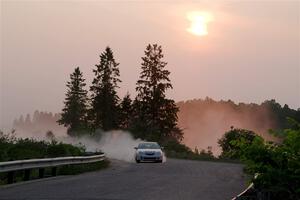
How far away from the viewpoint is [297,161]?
7.63m

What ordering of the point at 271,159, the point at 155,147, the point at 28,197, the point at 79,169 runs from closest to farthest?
the point at 271,159 < the point at 28,197 < the point at 79,169 < the point at 155,147

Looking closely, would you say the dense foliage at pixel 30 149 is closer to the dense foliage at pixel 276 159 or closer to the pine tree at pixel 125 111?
the dense foliage at pixel 276 159

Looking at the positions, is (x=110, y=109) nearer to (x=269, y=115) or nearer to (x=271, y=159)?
(x=271, y=159)

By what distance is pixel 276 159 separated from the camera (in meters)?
7.93

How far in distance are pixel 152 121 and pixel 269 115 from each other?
112 meters

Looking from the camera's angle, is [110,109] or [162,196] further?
[110,109]

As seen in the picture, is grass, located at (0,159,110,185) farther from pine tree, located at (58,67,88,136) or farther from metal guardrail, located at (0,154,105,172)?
pine tree, located at (58,67,88,136)

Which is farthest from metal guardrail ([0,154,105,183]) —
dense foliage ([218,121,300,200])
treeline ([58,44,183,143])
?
treeline ([58,44,183,143])

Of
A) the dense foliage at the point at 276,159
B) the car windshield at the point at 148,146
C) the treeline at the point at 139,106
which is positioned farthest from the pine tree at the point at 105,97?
the dense foliage at the point at 276,159

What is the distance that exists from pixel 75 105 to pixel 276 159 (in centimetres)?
10755

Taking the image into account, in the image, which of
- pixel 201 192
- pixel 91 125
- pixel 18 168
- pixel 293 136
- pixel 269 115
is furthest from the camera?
pixel 269 115

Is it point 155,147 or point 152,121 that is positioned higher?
point 152,121

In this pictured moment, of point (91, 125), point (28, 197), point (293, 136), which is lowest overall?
point (28, 197)

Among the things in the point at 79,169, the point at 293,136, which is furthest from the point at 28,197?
the point at 79,169
